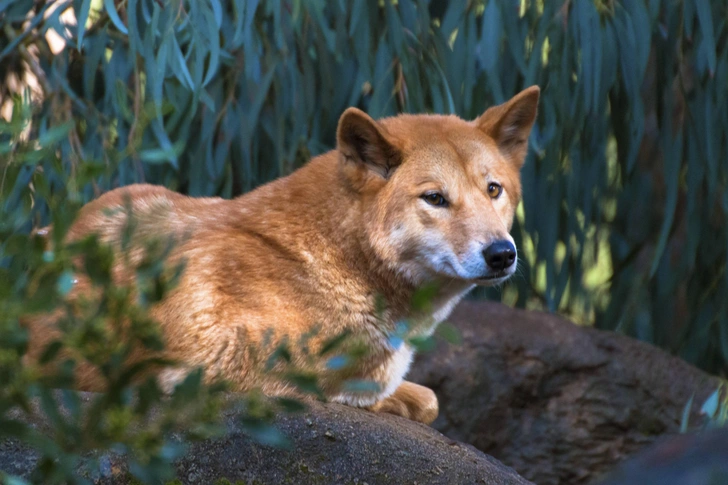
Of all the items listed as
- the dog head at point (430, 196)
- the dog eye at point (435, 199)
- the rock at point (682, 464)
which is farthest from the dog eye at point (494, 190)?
the rock at point (682, 464)

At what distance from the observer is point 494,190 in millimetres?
3574

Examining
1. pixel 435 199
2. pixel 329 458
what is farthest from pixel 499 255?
pixel 329 458

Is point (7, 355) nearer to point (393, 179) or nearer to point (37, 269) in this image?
point (37, 269)

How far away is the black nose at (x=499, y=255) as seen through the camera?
128 inches

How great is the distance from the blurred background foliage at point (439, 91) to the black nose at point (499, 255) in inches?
67.4

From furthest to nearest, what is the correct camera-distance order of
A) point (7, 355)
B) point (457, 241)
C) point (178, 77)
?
Answer: point (178, 77), point (457, 241), point (7, 355)

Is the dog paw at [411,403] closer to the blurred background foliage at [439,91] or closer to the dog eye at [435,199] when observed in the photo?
the dog eye at [435,199]

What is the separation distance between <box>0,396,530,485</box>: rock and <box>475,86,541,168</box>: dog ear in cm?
126

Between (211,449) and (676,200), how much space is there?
3654 millimetres

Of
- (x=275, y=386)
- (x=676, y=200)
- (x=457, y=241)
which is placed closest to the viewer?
(x=275, y=386)

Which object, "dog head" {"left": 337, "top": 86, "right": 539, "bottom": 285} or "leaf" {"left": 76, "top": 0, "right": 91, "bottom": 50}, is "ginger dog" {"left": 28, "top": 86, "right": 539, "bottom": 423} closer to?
"dog head" {"left": 337, "top": 86, "right": 539, "bottom": 285}

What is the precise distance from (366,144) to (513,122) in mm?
672

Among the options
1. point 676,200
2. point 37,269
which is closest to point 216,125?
point 676,200

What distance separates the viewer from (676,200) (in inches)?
215
